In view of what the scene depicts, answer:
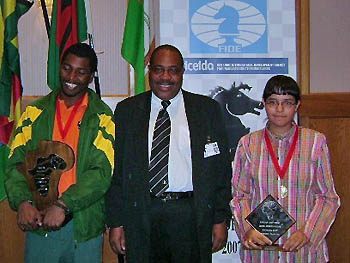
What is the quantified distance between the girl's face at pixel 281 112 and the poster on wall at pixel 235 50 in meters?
0.79

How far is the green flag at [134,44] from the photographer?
10.8ft

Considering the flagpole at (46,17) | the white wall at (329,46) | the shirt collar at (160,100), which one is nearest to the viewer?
the shirt collar at (160,100)

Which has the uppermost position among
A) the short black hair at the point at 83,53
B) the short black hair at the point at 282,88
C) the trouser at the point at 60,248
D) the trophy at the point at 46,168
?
the short black hair at the point at 83,53

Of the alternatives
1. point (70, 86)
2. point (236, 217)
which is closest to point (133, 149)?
point (70, 86)

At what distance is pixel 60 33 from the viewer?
3.17m

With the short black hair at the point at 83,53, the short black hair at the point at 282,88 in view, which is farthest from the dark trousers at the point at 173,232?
the short black hair at the point at 83,53

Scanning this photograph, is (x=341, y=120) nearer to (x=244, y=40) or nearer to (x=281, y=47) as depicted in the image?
(x=281, y=47)

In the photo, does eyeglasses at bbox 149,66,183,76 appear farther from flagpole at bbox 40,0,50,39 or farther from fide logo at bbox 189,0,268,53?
flagpole at bbox 40,0,50,39

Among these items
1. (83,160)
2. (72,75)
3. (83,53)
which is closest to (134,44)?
(83,53)

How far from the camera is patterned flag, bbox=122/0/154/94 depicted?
3.28 metres

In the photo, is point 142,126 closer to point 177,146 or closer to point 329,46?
point 177,146

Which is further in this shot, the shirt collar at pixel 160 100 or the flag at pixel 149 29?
the flag at pixel 149 29

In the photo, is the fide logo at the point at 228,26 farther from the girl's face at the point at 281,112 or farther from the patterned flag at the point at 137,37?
the girl's face at the point at 281,112

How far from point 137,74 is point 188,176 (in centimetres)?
107
